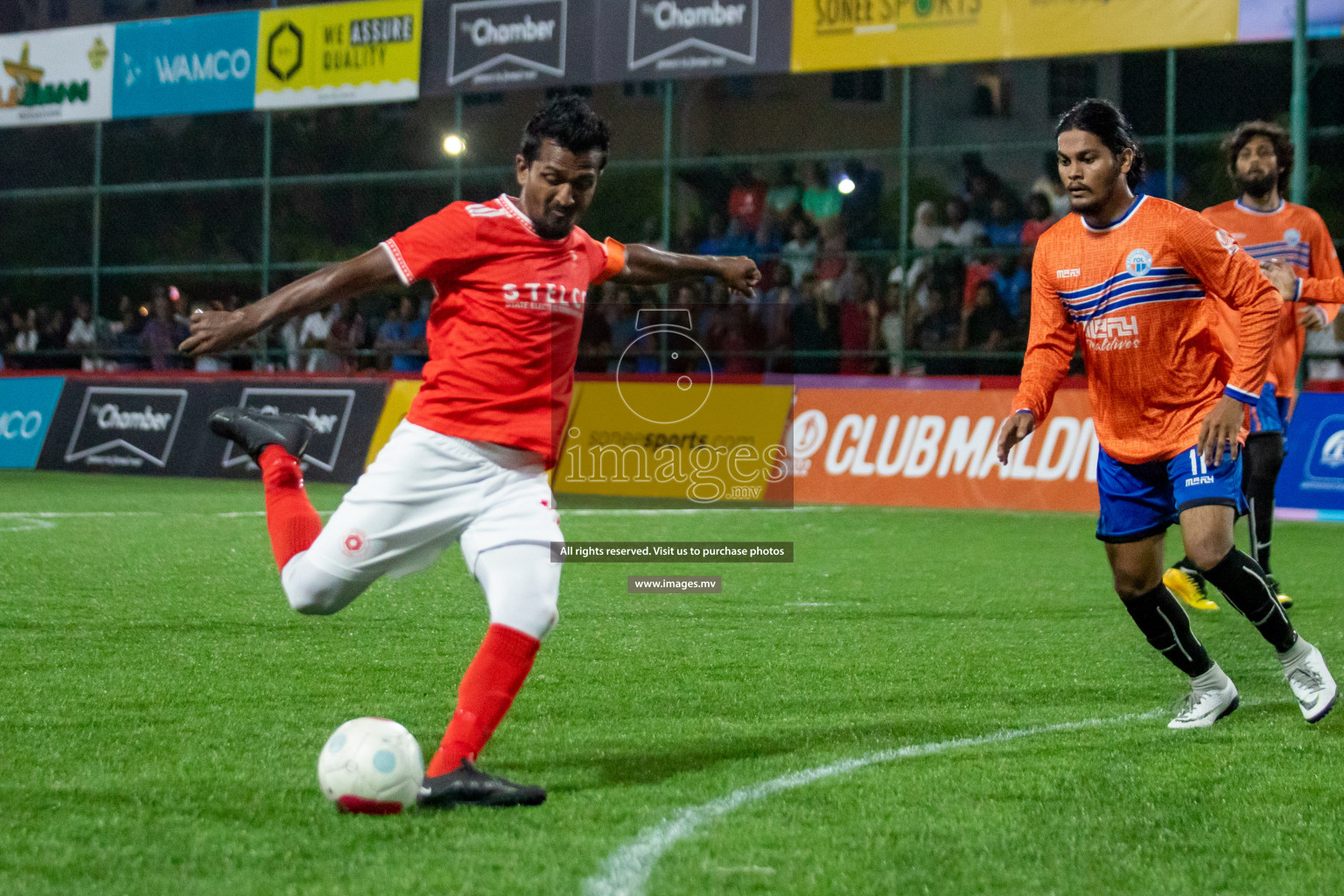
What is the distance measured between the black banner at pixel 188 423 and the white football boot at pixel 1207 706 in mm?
12256

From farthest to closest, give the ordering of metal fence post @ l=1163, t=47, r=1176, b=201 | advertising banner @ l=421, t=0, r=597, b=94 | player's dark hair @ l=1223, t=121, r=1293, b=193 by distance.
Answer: advertising banner @ l=421, t=0, r=597, b=94
metal fence post @ l=1163, t=47, r=1176, b=201
player's dark hair @ l=1223, t=121, r=1293, b=193

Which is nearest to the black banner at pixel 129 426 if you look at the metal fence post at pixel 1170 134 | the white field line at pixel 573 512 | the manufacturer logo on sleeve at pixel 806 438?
the white field line at pixel 573 512

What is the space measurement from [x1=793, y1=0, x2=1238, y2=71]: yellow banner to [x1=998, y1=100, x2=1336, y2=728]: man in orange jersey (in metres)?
10.2

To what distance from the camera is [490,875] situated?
3.47m

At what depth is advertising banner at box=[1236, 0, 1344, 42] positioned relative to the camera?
1412 cm

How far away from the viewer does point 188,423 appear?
1783cm

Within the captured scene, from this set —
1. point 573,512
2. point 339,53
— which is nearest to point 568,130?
point 573,512

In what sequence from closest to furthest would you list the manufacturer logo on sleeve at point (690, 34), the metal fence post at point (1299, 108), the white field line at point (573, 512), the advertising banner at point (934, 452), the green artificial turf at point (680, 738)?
the green artificial turf at point (680, 738) < the white field line at point (573, 512) < the advertising banner at point (934, 452) < the metal fence post at point (1299, 108) < the manufacturer logo on sleeve at point (690, 34)

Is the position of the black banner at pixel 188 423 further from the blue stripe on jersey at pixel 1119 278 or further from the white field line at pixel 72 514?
the blue stripe on jersey at pixel 1119 278

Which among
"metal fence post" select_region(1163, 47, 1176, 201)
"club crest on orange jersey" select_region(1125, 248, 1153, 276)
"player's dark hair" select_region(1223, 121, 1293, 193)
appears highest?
"metal fence post" select_region(1163, 47, 1176, 201)

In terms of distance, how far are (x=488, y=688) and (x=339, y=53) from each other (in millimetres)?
16251

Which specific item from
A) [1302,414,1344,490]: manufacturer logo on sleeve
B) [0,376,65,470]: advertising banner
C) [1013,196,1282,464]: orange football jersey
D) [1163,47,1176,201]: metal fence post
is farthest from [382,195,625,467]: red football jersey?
[0,376,65,470]: advertising banner

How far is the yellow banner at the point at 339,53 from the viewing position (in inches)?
740

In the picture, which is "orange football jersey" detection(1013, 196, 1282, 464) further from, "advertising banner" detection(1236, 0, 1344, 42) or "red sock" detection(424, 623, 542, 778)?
"advertising banner" detection(1236, 0, 1344, 42)
